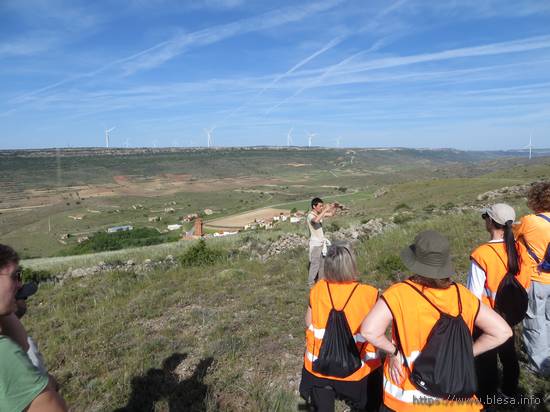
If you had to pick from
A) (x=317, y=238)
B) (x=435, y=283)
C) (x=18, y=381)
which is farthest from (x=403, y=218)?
(x=18, y=381)

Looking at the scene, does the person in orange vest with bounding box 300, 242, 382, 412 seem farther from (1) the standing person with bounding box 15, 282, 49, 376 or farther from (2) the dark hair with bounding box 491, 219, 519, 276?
(1) the standing person with bounding box 15, 282, 49, 376

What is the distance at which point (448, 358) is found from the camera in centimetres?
219

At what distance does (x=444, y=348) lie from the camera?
2.18 meters

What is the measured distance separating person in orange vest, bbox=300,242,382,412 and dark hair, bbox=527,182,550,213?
6.36 ft

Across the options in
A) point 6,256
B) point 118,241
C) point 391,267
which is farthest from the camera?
point 118,241

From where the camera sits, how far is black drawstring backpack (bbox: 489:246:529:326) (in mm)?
3090

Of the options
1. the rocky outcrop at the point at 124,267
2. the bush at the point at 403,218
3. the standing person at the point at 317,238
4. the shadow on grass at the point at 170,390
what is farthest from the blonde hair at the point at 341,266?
the bush at the point at 403,218

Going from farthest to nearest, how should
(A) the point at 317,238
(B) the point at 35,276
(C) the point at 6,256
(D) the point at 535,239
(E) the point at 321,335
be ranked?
1. (B) the point at 35,276
2. (A) the point at 317,238
3. (D) the point at 535,239
4. (E) the point at 321,335
5. (C) the point at 6,256

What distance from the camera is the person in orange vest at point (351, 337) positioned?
9.13 feet

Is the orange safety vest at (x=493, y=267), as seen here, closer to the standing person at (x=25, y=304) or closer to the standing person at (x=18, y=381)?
the standing person at (x=18, y=381)

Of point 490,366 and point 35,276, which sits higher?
point 490,366

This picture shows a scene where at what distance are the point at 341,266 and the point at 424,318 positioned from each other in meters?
0.73

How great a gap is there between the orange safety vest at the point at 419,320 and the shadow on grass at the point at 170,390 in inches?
92.1

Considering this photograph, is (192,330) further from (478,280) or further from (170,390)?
(478,280)
